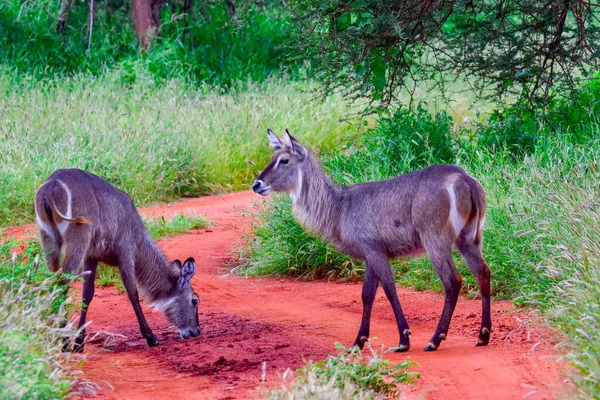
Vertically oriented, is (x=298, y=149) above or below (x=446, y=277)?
above

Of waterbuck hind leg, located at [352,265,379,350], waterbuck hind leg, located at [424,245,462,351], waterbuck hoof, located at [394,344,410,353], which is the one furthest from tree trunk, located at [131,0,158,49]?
waterbuck hoof, located at [394,344,410,353]

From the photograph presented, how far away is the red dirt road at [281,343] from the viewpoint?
517cm

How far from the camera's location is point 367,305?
6.25 meters

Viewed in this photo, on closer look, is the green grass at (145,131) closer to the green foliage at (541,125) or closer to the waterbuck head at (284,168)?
the green foliage at (541,125)

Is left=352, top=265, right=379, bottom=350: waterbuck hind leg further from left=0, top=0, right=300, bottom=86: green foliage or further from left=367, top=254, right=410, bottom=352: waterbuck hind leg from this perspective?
left=0, top=0, right=300, bottom=86: green foliage

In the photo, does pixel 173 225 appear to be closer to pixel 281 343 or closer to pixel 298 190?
pixel 298 190

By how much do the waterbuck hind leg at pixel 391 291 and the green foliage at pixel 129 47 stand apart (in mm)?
10464

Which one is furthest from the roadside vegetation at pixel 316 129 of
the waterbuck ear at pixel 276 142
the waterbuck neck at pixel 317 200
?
the waterbuck ear at pixel 276 142

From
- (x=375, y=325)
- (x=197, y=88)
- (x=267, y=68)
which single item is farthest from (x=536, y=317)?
(x=267, y=68)

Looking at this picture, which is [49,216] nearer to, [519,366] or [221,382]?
[221,382]

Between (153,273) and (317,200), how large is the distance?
146 cm

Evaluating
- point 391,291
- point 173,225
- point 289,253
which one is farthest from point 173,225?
point 391,291

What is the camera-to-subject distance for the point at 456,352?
593 cm

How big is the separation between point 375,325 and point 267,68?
12.6 metres
